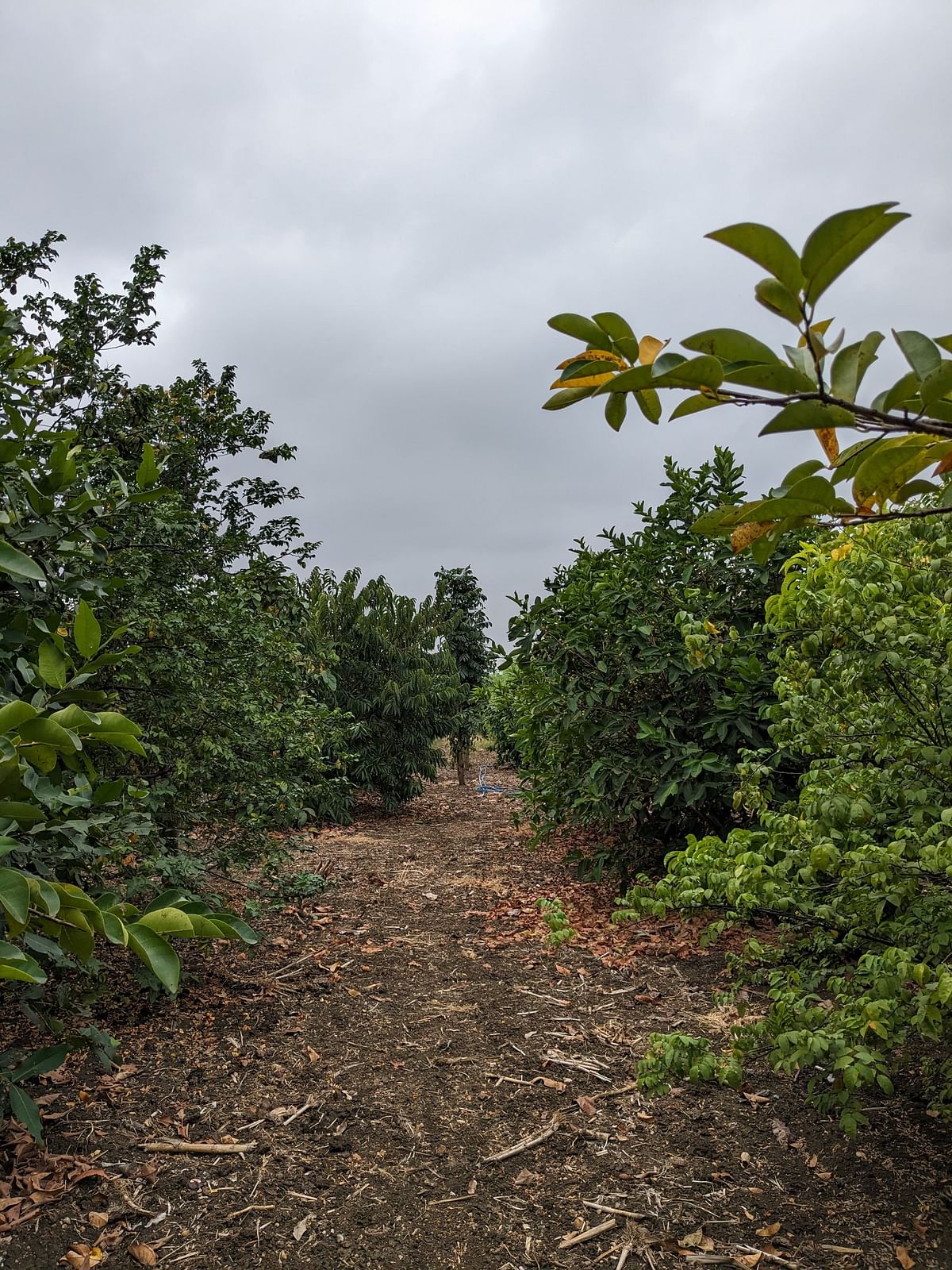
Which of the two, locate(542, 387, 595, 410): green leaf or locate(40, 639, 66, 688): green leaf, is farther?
locate(40, 639, 66, 688): green leaf

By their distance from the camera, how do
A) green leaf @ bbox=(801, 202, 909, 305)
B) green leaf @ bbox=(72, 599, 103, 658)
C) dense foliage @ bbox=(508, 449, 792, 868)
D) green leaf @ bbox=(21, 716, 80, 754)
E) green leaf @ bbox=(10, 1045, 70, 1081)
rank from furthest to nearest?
dense foliage @ bbox=(508, 449, 792, 868) → green leaf @ bbox=(10, 1045, 70, 1081) → green leaf @ bbox=(72, 599, 103, 658) → green leaf @ bbox=(21, 716, 80, 754) → green leaf @ bbox=(801, 202, 909, 305)

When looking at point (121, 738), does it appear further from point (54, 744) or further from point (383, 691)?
point (383, 691)

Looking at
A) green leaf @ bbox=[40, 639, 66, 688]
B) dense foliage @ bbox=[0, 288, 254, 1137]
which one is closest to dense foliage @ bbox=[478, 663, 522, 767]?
dense foliage @ bbox=[0, 288, 254, 1137]

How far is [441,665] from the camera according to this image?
11961 mm

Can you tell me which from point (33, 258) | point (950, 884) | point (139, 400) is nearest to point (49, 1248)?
point (950, 884)

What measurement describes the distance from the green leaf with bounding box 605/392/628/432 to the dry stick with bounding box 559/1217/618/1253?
273 centimetres

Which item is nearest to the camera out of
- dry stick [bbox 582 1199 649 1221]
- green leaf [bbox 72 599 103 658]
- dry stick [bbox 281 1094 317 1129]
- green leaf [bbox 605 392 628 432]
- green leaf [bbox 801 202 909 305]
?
green leaf [bbox 801 202 909 305]

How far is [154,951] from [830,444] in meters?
1.14

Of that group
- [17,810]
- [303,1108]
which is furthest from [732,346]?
[303,1108]

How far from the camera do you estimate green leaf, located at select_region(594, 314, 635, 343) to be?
87cm

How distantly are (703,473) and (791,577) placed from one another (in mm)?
3811

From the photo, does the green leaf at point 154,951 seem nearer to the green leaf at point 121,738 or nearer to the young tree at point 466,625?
the green leaf at point 121,738

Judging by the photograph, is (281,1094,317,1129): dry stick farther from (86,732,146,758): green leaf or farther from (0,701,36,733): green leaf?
(0,701,36,733): green leaf

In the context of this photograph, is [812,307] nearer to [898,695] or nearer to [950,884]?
[898,695]
